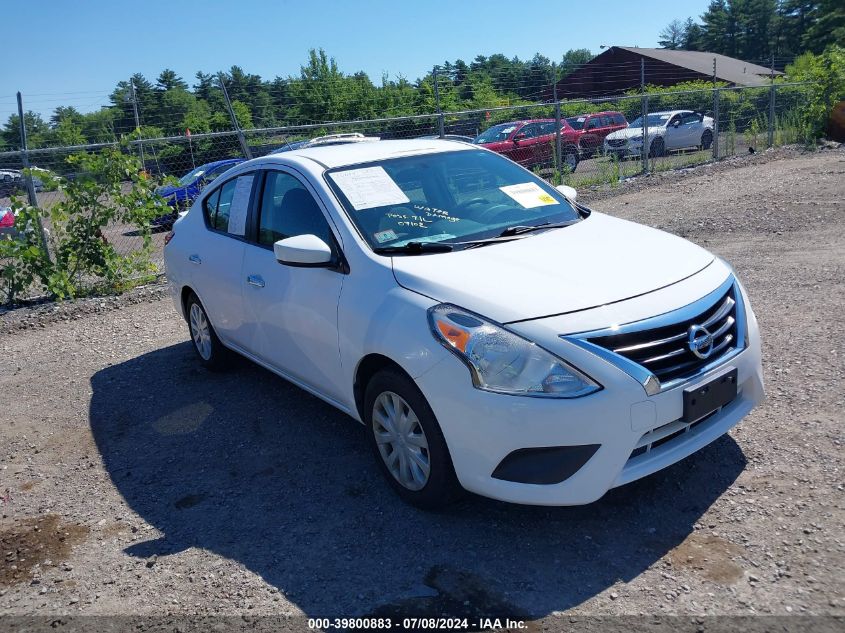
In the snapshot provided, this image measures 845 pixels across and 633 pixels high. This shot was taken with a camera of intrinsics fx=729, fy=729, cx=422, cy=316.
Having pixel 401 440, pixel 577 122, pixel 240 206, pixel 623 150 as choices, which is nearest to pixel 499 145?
pixel 623 150

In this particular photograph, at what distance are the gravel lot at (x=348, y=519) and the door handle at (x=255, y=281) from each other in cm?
96

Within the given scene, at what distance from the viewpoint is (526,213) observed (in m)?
4.43

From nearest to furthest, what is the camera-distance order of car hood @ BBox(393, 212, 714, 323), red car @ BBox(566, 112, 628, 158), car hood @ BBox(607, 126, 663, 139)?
car hood @ BBox(393, 212, 714, 323) < red car @ BBox(566, 112, 628, 158) < car hood @ BBox(607, 126, 663, 139)

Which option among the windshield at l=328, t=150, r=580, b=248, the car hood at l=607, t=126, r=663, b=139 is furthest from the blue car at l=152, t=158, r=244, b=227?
the car hood at l=607, t=126, r=663, b=139

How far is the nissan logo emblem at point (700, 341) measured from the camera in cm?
317

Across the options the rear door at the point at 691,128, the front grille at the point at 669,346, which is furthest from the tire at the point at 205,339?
the rear door at the point at 691,128

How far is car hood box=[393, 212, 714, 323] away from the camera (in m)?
3.21

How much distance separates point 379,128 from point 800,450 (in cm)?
1292

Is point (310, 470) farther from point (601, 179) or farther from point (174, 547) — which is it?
point (601, 179)

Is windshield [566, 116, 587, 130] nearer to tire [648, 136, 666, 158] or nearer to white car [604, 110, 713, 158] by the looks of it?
white car [604, 110, 713, 158]

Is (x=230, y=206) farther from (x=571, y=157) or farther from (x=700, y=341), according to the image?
(x=571, y=157)

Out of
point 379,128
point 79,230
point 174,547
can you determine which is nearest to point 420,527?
point 174,547

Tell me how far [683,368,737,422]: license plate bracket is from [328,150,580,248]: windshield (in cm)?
144

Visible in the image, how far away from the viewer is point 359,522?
3623 millimetres
